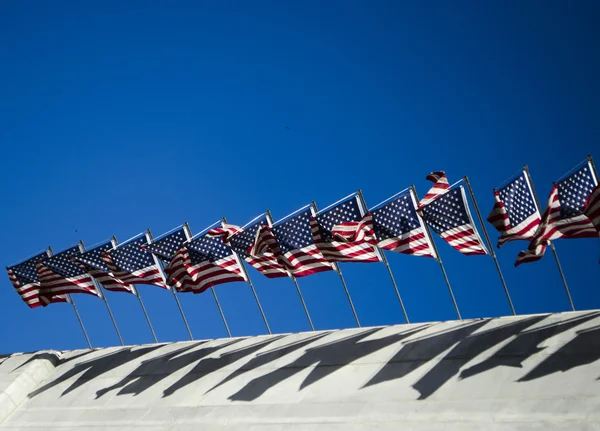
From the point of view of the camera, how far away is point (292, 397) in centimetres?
2517

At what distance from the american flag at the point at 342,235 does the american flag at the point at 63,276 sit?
10798mm

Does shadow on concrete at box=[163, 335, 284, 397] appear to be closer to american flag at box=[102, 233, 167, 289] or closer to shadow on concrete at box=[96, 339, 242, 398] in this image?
shadow on concrete at box=[96, 339, 242, 398]

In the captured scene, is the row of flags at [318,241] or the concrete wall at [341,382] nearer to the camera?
the concrete wall at [341,382]

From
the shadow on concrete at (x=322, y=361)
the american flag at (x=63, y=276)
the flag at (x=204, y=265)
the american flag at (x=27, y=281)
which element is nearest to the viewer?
the shadow on concrete at (x=322, y=361)

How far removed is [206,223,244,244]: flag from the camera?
2986cm

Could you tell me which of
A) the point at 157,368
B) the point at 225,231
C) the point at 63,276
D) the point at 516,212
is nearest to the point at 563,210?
the point at 516,212

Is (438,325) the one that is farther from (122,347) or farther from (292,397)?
(122,347)

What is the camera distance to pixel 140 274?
31781mm

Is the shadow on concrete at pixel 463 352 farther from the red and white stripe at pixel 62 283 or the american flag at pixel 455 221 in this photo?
the red and white stripe at pixel 62 283

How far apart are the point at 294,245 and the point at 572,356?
9635 mm

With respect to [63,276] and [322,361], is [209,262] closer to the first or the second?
[322,361]

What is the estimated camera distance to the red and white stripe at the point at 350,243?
87.3 ft

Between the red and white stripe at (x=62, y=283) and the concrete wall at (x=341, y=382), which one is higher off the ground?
the red and white stripe at (x=62, y=283)

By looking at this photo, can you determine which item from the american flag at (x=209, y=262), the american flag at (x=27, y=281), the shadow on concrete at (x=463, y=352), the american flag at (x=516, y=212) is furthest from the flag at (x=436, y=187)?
the american flag at (x=27, y=281)
